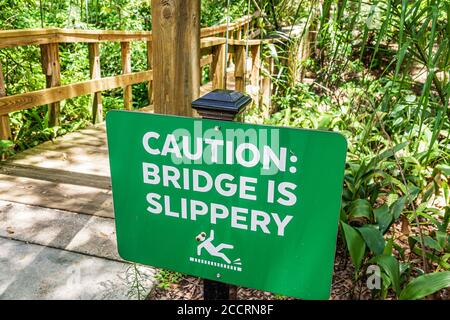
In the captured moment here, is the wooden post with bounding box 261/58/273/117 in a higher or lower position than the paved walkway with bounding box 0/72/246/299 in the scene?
higher

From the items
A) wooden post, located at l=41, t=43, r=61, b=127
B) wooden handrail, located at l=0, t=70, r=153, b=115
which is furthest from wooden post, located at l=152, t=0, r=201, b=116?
wooden post, located at l=41, t=43, r=61, b=127

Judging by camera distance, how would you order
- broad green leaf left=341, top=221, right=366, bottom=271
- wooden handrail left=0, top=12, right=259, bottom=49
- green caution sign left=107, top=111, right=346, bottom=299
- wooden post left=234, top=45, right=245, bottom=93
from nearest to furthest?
green caution sign left=107, top=111, right=346, bottom=299 → broad green leaf left=341, top=221, right=366, bottom=271 → wooden handrail left=0, top=12, right=259, bottom=49 → wooden post left=234, top=45, right=245, bottom=93

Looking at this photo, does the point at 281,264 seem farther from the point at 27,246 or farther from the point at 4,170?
the point at 4,170

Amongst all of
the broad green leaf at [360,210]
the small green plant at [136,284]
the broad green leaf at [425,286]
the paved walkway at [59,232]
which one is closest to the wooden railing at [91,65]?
the paved walkway at [59,232]

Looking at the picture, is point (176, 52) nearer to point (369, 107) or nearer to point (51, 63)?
point (369, 107)

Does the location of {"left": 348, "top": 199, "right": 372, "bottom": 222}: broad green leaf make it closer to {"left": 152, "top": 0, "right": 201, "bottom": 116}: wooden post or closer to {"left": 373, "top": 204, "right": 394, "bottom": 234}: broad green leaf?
{"left": 373, "top": 204, "right": 394, "bottom": 234}: broad green leaf

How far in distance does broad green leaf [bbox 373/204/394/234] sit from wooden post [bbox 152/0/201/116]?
104 centimetres

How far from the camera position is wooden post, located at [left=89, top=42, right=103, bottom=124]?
4911mm

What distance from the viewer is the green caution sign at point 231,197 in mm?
882

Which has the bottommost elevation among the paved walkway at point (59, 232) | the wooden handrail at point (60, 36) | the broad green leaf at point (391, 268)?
the paved walkway at point (59, 232)

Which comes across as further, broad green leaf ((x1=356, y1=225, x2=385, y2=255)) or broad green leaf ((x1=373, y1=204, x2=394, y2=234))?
broad green leaf ((x1=373, y1=204, x2=394, y2=234))

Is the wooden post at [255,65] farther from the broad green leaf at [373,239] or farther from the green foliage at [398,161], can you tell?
the broad green leaf at [373,239]

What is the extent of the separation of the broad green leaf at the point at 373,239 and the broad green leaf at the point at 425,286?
246 millimetres
